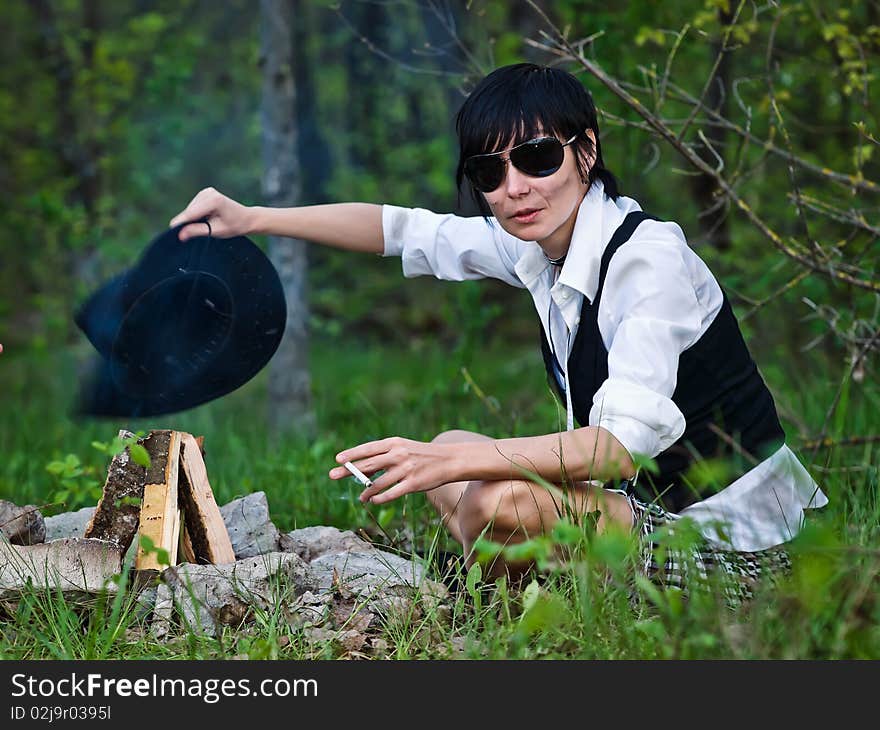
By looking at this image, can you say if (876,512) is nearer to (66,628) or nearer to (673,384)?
(673,384)

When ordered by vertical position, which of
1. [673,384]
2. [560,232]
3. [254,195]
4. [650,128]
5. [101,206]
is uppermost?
[254,195]

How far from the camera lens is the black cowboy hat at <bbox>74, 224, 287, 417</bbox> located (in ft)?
10.9

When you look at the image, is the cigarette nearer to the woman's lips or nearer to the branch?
the woman's lips

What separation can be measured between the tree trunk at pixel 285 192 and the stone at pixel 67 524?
210 cm

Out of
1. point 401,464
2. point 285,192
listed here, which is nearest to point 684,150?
point 401,464

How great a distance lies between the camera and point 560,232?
325cm

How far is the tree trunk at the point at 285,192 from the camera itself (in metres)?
5.94

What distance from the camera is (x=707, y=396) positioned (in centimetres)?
321

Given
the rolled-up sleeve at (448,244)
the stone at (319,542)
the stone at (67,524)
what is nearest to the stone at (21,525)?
the stone at (67,524)

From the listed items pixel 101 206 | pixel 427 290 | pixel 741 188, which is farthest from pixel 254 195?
pixel 741 188

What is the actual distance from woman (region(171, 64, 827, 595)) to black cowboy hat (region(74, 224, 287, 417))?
4.5 inches

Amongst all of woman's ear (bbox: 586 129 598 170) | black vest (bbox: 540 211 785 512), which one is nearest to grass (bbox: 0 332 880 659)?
black vest (bbox: 540 211 785 512)

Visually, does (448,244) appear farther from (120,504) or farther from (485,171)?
(120,504)
